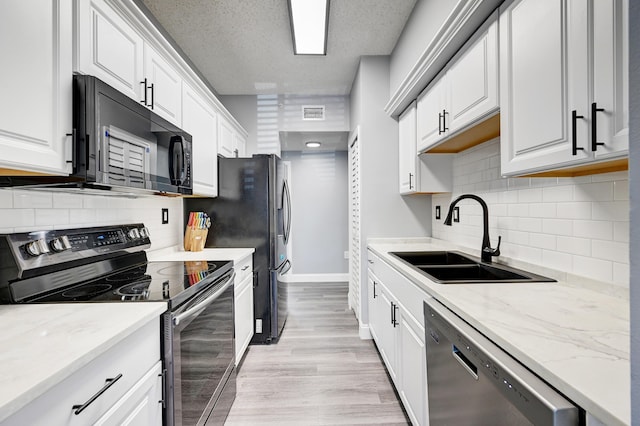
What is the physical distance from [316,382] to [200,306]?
3.98 ft

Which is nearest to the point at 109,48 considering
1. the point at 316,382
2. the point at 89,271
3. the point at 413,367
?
the point at 89,271

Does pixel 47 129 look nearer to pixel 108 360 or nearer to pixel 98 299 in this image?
pixel 98 299

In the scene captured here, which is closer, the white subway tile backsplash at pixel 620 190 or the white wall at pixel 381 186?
the white subway tile backsplash at pixel 620 190

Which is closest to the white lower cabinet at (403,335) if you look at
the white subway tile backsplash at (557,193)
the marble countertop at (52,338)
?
the white subway tile backsplash at (557,193)

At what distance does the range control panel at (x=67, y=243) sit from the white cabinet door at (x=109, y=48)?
2.24 ft

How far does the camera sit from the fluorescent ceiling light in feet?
7.38

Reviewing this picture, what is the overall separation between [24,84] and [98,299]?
750 mm

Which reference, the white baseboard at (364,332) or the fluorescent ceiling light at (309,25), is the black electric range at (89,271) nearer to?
the white baseboard at (364,332)

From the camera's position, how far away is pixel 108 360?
89cm

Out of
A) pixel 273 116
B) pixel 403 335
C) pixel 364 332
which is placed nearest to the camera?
pixel 403 335

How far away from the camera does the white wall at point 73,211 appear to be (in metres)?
1.27

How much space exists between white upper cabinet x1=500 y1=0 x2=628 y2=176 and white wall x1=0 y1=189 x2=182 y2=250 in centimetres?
197

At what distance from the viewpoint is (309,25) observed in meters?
2.52

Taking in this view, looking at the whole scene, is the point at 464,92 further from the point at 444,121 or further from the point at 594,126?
the point at 594,126
